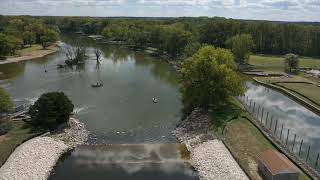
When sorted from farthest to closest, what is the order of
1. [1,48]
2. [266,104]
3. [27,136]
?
[1,48] → [266,104] → [27,136]

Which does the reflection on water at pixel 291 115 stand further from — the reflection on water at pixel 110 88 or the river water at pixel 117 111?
the reflection on water at pixel 110 88

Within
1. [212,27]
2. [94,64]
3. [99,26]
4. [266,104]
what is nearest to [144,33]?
[212,27]

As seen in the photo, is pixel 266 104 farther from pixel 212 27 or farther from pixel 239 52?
pixel 212 27

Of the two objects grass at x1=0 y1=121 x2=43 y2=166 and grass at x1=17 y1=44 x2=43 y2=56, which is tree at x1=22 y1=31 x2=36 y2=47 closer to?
grass at x1=17 y1=44 x2=43 y2=56

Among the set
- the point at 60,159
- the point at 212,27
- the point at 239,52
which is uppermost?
the point at 212,27

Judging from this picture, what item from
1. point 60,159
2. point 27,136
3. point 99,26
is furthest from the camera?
point 99,26

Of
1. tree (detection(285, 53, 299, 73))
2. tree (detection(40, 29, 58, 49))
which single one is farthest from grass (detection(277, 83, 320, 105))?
tree (detection(40, 29, 58, 49))

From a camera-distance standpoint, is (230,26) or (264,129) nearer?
(264,129)

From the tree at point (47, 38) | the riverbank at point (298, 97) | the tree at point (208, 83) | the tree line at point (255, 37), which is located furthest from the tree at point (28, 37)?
the tree at point (208, 83)

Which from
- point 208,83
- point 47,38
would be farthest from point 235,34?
point 208,83
